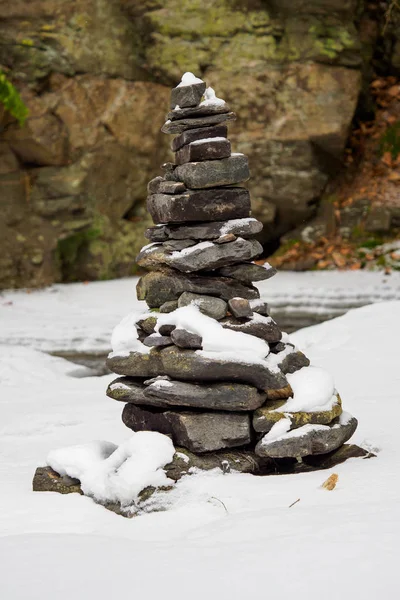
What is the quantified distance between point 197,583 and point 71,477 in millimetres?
1759

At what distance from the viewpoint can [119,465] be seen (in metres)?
4.94

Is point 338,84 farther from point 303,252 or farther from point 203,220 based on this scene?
point 203,220

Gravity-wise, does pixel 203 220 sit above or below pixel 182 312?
above

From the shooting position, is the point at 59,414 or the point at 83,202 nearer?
the point at 59,414

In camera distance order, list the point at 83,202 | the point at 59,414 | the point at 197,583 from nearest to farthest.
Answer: the point at 197,583 < the point at 59,414 < the point at 83,202

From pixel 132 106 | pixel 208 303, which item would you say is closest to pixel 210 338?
pixel 208 303


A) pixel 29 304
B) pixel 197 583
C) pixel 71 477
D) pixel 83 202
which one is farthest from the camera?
pixel 83 202

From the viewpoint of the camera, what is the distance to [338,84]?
49.1 ft

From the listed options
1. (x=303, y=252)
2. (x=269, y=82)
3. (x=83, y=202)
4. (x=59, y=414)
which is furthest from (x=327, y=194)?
(x=59, y=414)

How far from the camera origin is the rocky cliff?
14.2 metres

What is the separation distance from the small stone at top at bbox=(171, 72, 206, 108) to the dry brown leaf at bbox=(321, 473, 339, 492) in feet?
8.60

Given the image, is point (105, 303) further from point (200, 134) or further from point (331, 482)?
point (331, 482)

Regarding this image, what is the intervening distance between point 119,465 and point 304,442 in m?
1.18

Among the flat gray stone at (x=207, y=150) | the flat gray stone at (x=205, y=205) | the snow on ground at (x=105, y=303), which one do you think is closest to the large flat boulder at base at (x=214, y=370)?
the flat gray stone at (x=205, y=205)
